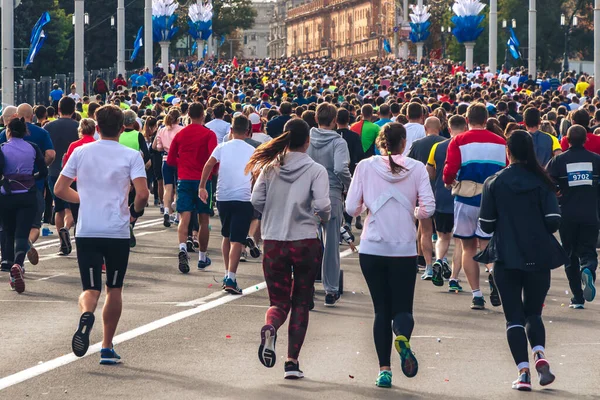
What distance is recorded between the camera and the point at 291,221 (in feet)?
31.3

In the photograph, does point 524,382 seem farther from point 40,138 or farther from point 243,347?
point 40,138

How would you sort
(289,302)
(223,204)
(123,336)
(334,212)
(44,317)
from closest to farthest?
1. (289,302)
2. (123,336)
3. (44,317)
4. (334,212)
5. (223,204)

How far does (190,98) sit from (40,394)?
78.7ft

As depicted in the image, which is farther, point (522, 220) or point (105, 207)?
point (105, 207)

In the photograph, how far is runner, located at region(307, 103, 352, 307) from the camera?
13.0 metres

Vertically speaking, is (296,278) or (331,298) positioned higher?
(296,278)

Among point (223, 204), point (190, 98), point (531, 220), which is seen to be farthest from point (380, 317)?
point (190, 98)

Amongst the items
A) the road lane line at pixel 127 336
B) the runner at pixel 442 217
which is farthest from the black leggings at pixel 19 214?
the runner at pixel 442 217

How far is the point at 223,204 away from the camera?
14.2 m

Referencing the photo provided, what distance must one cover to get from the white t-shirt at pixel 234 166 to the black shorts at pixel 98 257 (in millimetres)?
4285

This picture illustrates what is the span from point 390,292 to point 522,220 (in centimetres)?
97

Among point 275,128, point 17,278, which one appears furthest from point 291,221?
point 275,128

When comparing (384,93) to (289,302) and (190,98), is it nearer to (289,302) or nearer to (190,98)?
(190,98)

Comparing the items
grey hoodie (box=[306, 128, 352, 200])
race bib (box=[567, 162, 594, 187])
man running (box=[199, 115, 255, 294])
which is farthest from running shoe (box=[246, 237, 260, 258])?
race bib (box=[567, 162, 594, 187])
